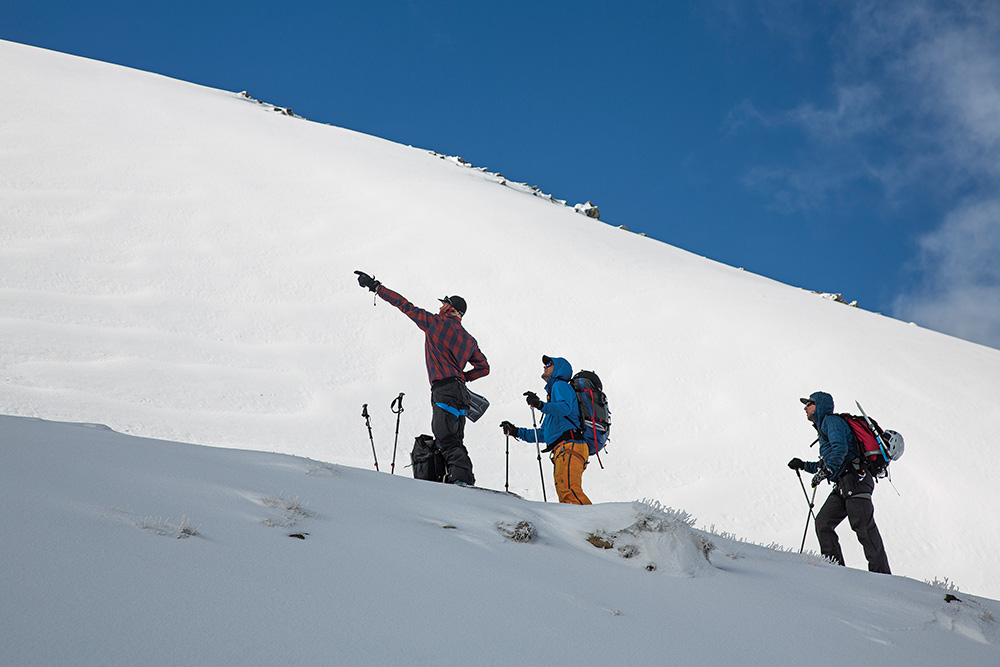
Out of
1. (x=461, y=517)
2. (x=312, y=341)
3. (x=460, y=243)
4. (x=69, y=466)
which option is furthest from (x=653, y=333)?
(x=69, y=466)

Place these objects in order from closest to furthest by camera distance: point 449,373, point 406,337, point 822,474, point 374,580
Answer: point 374,580, point 449,373, point 822,474, point 406,337

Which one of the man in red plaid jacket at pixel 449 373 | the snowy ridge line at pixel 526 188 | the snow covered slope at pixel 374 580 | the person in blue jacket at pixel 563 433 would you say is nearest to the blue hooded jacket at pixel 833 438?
the snow covered slope at pixel 374 580

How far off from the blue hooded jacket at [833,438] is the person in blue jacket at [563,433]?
2071mm

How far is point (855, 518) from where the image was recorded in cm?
571

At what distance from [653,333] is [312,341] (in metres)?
6.06

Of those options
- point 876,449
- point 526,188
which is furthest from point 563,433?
point 526,188

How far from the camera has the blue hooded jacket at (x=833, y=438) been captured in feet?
18.9

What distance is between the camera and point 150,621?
184 centimetres

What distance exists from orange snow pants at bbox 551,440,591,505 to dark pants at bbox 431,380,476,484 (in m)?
0.70

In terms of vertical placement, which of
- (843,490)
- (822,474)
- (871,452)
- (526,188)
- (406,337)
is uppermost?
(526,188)

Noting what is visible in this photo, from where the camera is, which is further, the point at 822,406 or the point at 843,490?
the point at 822,406

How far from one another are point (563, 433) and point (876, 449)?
267 centimetres

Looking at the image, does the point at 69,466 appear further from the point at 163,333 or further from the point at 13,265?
the point at 13,265

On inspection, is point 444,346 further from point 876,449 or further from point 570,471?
point 876,449
